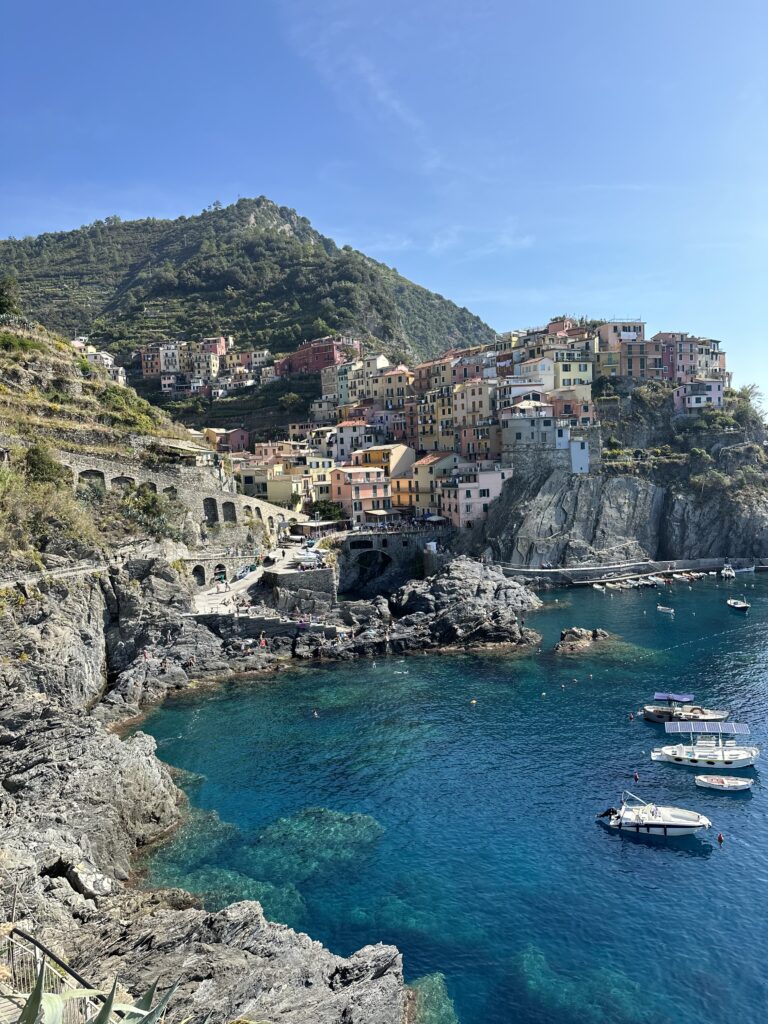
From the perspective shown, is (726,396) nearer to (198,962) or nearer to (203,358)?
(203,358)

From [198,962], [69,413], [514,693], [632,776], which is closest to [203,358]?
[69,413]

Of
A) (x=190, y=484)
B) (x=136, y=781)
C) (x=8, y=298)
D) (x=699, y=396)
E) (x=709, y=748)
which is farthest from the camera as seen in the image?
(x=699, y=396)

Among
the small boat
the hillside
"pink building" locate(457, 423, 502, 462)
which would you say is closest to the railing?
the small boat

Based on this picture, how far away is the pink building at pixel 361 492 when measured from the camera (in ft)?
237

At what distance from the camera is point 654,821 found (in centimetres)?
2566

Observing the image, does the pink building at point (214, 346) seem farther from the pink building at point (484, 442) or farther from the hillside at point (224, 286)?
the pink building at point (484, 442)

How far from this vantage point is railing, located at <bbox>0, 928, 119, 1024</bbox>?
9.77 m

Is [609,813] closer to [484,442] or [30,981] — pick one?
[30,981]

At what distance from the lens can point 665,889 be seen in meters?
22.7

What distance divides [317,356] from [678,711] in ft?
276

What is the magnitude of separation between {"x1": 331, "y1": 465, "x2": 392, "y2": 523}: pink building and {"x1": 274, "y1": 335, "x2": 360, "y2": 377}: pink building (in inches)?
1414

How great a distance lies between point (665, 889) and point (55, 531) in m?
38.2

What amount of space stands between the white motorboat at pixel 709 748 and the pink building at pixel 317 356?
268 ft

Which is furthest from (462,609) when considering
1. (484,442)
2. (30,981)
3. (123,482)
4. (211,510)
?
(30,981)
